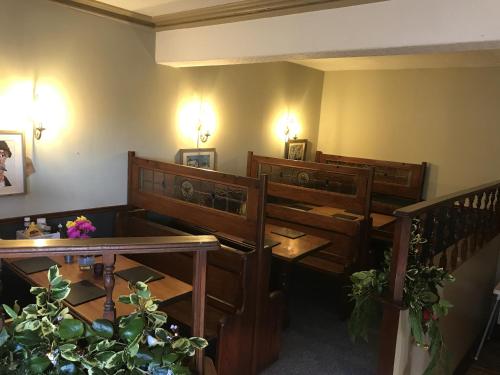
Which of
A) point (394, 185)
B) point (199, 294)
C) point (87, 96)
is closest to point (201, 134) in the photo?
point (87, 96)

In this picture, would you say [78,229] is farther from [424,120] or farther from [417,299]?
[424,120]

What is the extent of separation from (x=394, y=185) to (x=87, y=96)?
397 cm

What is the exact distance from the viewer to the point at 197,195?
357 centimetres

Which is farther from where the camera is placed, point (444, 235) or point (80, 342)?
point (444, 235)

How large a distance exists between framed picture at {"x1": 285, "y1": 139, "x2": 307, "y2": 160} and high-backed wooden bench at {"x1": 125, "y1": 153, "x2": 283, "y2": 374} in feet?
8.32

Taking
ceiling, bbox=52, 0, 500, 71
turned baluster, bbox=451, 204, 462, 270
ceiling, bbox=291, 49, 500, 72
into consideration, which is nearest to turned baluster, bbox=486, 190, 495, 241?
turned baluster, bbox=451, 204, 462, 270

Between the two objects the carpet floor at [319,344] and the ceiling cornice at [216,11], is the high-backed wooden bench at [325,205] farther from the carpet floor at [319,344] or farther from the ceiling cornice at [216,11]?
the ceiling cornice at [216,11]

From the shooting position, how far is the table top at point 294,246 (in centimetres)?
328

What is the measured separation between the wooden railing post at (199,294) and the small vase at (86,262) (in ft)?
4.67

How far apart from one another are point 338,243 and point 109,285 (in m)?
2.81

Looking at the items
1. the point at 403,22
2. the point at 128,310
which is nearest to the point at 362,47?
the point at 403,22

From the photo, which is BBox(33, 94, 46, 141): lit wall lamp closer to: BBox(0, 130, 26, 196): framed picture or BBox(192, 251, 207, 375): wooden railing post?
BBox(0, 130, 26, 196): framed picture

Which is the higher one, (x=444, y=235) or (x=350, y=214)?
(x=444, y=235)

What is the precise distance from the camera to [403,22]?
233cm
